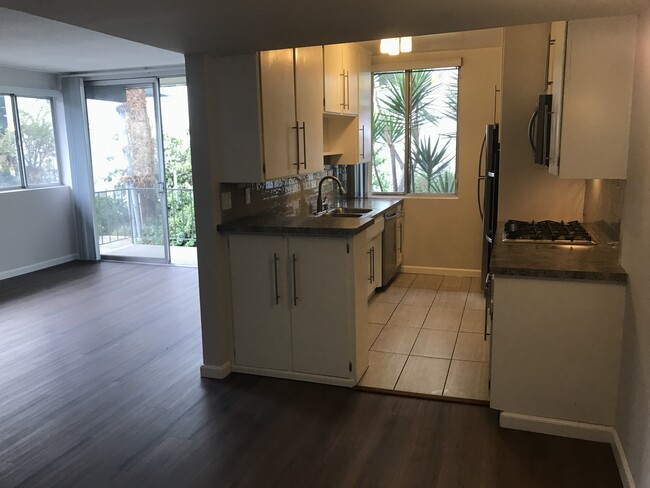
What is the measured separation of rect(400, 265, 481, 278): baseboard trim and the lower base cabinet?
2896 mm

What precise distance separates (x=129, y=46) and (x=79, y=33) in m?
0.68

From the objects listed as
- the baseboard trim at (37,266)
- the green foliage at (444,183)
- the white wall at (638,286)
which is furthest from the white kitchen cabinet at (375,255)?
the baseboard trim at (37,266)

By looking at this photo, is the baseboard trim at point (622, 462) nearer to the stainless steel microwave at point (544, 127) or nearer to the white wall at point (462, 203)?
the stainless steel microwave at point (544, 127)

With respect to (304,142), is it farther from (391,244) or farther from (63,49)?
(63,49)

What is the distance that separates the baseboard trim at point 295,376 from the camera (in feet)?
10.9

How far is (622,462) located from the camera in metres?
2.39

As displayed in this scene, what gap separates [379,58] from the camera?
6059 mm

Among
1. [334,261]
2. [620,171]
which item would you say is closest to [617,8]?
[620,171]

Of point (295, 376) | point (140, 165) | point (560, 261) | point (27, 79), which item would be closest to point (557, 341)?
point (560, 261)

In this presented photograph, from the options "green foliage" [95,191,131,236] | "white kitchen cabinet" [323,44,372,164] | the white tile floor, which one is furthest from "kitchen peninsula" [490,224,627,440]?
"green foliage" [95,191,131,236]

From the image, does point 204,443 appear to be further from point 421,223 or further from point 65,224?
point 65,224

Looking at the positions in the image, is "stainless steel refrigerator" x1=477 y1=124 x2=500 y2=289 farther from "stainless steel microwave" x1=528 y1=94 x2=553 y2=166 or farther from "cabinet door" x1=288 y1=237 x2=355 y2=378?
"cabinet door" x1=288 y1=237 x2=355 y2=378

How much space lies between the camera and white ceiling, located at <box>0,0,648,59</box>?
2.18 metres

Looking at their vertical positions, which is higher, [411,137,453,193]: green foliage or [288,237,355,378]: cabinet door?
[411,137,453,193]: green foliage
